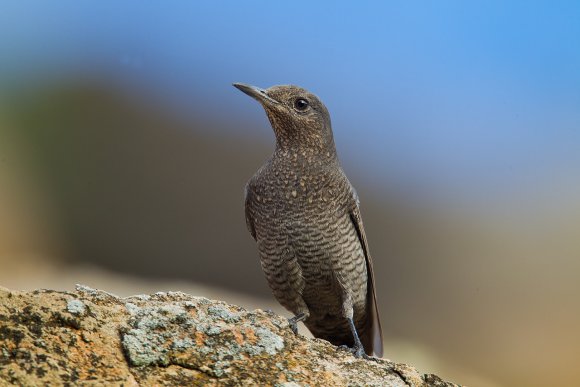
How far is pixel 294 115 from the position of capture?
24.1 ft

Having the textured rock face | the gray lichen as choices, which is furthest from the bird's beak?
the gray lichen

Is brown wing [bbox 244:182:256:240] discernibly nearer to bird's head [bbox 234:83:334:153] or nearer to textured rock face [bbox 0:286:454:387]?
bird's head [bbox 234:83:334:153]

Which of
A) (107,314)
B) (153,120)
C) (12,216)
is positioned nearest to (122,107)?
(153,120)

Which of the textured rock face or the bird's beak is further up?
the bird's beak

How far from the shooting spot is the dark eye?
7424 mm

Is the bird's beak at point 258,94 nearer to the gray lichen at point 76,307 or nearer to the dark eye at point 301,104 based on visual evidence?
the dark eye at point 301,104

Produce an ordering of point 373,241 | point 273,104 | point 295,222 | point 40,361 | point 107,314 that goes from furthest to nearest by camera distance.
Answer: point 373,241, point 273,104, point 295,222, point 107,314, point 40,361

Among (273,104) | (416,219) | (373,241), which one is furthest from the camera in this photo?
(416,219)

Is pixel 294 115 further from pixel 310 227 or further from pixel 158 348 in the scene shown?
pixel 158 348

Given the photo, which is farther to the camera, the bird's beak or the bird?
the bird's beak

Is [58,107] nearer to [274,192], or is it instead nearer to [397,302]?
[397,302]

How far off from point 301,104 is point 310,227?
1239mm

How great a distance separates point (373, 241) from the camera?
15.3 m

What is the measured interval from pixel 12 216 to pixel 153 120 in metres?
4.67
